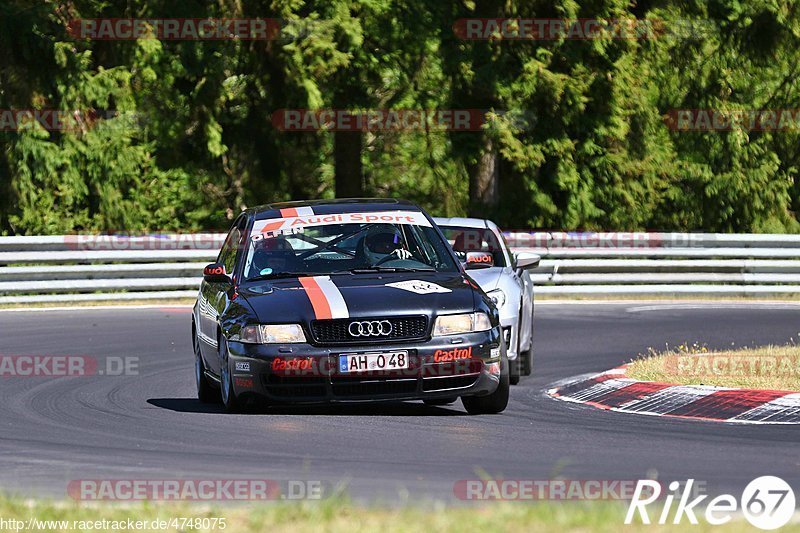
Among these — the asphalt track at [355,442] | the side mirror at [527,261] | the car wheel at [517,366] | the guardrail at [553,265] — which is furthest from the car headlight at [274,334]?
the guardrail at [553,265]

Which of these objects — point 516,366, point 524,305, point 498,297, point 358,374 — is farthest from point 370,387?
point 524,305

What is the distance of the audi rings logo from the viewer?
9.74 metres

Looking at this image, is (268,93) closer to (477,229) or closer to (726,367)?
(477,229)

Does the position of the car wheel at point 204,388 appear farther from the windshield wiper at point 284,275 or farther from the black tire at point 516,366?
the black tire at point 516,366

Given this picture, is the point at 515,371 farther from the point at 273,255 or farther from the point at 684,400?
the point at 273,255

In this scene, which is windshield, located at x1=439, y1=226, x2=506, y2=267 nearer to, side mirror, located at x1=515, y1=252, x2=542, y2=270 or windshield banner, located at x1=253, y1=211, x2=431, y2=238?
side mirror, located at x1=515, y1=252, x2=542, y2=270

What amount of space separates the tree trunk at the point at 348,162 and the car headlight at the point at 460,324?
21131mm

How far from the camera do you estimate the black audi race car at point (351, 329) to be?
9.75 metres

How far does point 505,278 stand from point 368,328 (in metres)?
3.52

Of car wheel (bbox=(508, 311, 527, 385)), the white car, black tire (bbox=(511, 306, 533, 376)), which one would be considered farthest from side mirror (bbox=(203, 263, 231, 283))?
black tire (bbox=(511, 306, 533, 376))

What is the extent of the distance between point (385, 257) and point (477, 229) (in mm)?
3481

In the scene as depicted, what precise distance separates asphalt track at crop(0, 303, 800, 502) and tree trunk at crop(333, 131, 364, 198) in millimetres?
17094

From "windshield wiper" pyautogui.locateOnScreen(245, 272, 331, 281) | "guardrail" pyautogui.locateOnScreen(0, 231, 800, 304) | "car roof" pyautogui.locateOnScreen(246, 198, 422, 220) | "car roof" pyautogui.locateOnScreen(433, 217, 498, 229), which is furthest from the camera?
"guardrail" pyautogui.locateOnScreen(0, 231, 800, 304)

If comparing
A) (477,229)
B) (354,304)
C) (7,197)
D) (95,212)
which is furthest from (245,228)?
(95,212)
